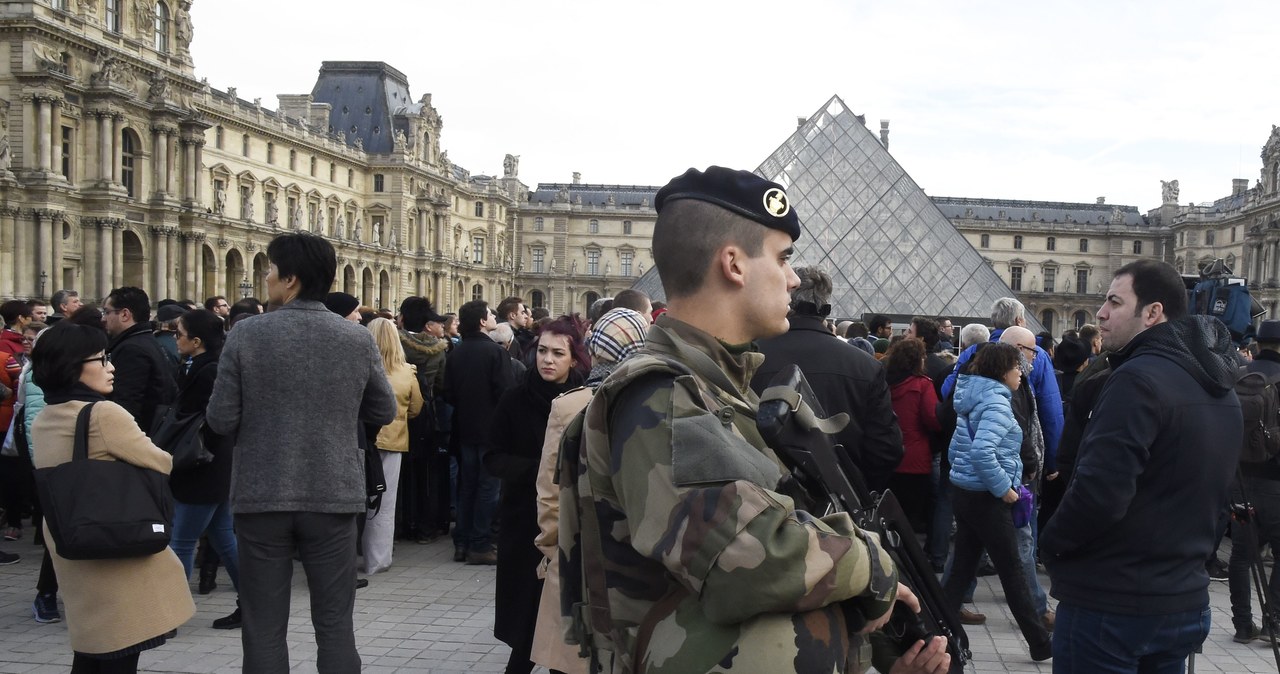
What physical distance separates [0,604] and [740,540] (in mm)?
5473

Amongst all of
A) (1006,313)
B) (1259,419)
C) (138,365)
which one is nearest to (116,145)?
(138,365)

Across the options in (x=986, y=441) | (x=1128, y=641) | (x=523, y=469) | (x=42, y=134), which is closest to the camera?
(x=1128, y=641)

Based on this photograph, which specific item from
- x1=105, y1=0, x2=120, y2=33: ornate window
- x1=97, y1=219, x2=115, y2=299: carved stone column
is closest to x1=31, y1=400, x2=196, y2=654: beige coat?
x1=97, y1=219, x2=115, y2=299: carved stone column

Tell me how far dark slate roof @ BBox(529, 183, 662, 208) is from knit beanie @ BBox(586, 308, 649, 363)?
66.6m

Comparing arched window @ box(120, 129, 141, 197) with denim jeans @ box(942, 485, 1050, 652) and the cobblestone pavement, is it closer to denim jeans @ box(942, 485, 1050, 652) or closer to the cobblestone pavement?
the cobblestone pavement

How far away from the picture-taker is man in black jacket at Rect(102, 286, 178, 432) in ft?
16.5

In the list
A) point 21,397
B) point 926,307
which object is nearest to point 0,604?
point 21,397

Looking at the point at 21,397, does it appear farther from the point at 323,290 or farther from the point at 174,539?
the point at 323,290

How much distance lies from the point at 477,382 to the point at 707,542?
17.2ft

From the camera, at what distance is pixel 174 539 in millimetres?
4578

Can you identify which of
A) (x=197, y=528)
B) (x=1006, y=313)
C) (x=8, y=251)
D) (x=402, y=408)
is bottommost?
(x=197, y=528)

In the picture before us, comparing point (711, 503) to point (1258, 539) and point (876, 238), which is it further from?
point (876, 238)

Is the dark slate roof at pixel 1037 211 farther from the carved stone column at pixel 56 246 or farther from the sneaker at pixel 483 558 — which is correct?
the sneaker at pixel 483 558

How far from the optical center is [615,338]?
3461mm
